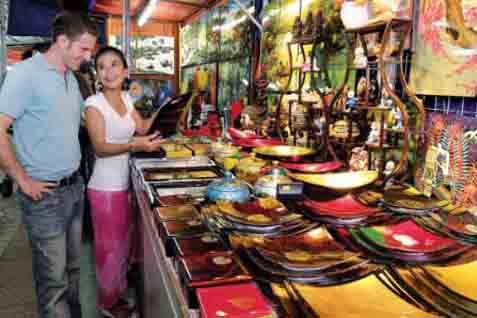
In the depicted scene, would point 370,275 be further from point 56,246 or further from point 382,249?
point 56,246

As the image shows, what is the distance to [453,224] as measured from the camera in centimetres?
151

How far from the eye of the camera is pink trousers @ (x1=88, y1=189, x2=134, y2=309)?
2.55 m

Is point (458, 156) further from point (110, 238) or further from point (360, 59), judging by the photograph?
point (110, 238)

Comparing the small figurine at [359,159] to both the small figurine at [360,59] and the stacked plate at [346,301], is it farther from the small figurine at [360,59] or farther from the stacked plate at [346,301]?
the stacked plate at [346,301]

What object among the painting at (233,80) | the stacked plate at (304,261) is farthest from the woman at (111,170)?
the painting at (233,80)

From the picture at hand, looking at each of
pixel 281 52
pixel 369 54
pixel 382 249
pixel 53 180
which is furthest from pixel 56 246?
pixel 281 52

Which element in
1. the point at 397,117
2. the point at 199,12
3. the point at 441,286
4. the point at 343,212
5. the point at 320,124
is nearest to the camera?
the point at 441,286

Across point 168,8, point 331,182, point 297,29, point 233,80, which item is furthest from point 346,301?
point 168,8

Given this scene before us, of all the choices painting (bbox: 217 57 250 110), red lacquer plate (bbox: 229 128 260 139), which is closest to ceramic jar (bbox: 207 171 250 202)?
red lacquer plate (bbox: 229 128 260 139)

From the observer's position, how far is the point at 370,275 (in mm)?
1114

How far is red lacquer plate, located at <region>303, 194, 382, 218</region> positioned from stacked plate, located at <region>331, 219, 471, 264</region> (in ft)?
0.38

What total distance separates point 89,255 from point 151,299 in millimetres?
2261

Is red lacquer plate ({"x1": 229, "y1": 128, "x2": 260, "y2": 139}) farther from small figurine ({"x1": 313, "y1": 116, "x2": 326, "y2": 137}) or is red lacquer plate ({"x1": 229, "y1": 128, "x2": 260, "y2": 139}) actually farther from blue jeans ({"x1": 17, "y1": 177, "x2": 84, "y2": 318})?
blue jeans ({"x1": 17, "y1": 177, "x2": 84, "y2": 318})

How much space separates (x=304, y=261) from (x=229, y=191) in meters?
0.57
